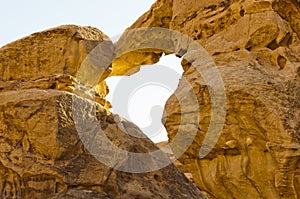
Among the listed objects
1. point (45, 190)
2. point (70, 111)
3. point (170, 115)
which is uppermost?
point (170, 115)

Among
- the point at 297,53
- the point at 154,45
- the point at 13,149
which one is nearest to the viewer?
the point at 13,149

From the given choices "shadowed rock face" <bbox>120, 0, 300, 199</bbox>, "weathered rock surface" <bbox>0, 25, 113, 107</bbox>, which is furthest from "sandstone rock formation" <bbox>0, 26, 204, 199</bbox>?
"shadowed rock face" <bbox>120, 0, 300, 199</bbox>

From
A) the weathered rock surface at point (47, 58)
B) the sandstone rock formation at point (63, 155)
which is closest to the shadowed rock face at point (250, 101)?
the sandstone rock formation at point (63, 155)

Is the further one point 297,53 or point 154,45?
point 154,45

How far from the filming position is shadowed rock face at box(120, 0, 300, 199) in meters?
7.12

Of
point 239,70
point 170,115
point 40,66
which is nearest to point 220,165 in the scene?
point 170,115

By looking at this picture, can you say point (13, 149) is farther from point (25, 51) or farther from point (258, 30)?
point (258, 30)

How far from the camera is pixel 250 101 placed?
285 inches

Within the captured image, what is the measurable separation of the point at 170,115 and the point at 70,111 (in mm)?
2374

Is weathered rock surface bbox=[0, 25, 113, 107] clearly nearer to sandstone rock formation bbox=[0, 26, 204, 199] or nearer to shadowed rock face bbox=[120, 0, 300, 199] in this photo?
sandstone rock formation bbox=[0, 26, 204, 199]

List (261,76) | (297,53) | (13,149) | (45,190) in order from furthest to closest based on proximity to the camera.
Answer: (297,53), (261,76), (13,149), (45,190)

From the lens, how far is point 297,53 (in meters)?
7.85

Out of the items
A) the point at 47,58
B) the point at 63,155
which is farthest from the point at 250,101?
the point at 47,58

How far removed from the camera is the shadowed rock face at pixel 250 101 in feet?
23.4
